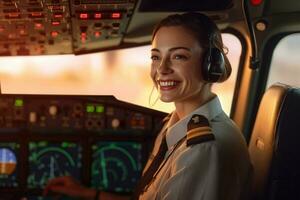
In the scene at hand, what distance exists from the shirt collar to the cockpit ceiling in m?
0.85

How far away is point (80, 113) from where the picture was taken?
2365 mm

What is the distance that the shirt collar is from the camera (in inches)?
60.0

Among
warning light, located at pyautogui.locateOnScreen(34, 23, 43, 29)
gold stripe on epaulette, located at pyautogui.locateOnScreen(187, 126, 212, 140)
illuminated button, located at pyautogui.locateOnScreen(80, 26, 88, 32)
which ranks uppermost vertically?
warning light, located at pyautogui.locateOnScreen(34, 23, 43, 29)

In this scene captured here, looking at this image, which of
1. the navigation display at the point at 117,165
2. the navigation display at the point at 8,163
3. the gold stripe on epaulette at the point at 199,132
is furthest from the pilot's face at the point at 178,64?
the navigation display at the point at 8,163

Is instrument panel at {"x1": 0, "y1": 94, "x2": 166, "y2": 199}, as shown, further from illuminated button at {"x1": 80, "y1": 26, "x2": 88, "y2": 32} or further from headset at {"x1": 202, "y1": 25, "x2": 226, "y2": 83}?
headset at {"x1": 202, "y1": 25, "x2": 226, "y2": 83}

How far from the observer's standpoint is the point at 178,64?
1.50 metres

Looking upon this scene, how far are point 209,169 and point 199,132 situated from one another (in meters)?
0.13

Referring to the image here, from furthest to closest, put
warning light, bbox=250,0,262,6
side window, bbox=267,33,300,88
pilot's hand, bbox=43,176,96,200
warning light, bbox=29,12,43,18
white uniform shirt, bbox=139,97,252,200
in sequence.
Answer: side window, bbox=267,33,300,88 → warning light, bbox=250,0,262,6 → warning light, bbox=29,12,43,18 → pilot's hand, bbox=43,176,96,200 → white uniform shirt, bbox=139,97,252,200

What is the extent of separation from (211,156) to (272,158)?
0.40 m

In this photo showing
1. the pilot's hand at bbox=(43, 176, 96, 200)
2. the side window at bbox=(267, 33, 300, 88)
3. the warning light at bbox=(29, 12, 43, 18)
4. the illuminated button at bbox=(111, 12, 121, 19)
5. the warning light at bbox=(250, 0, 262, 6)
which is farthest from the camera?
the side window at bbox=(267, 33, 300, 88)

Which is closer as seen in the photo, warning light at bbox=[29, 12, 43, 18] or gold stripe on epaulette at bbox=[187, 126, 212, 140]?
gold stripe on epaulette at bbox=[187, 126, 212, 140]

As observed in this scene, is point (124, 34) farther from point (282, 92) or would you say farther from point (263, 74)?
point (282, 92)

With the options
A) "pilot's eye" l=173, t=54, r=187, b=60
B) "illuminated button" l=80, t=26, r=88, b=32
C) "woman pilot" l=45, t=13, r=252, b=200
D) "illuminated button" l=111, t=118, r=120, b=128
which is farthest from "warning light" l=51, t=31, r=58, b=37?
"pilot's eye" l=173, t=54, r=187, b=60

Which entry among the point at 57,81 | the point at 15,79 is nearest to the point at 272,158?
the point at 57,81
